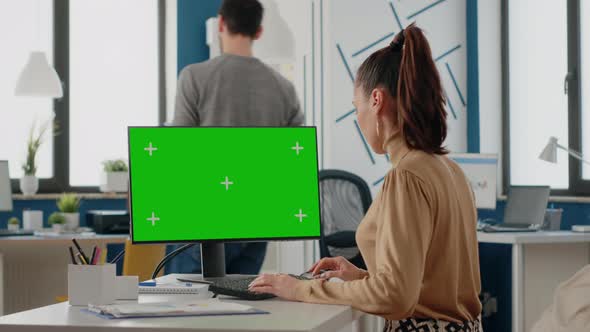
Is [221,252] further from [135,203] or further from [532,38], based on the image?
[532,38]

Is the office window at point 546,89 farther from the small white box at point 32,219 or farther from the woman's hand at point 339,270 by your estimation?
the woman's hand at point 339,270

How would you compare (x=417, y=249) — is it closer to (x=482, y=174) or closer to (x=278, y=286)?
(x=278, y=286)

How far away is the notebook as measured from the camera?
1605 mm

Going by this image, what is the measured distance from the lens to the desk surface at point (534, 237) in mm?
4270

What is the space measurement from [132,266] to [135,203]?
153 centimetres

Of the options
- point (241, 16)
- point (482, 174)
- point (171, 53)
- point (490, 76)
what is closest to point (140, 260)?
point (241, 16)

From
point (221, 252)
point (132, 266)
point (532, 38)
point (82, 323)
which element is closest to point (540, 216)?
point (532, 38)

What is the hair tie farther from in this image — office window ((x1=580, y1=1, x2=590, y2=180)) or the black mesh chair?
office window ((x1=580, y1=1, x2=590, y2=180))

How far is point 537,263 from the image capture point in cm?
443

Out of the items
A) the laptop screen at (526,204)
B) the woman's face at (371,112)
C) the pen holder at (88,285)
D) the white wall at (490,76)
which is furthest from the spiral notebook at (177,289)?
the white wall at (490,76)

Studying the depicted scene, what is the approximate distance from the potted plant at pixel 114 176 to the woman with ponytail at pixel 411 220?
3745 millimetres

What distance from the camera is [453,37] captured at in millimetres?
5941

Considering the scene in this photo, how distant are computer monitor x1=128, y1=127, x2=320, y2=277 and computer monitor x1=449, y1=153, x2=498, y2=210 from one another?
2905mm

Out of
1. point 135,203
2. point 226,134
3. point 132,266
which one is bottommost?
point 132,266
